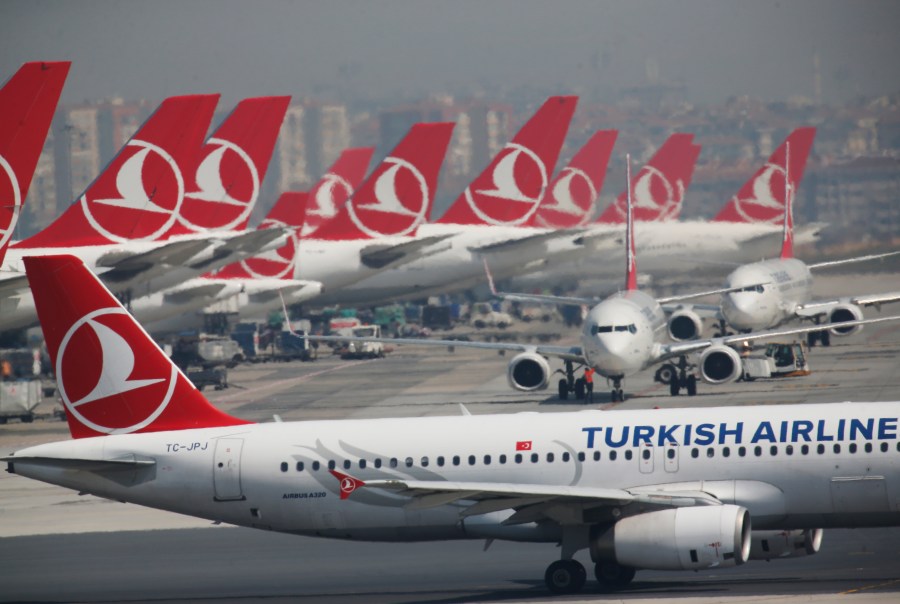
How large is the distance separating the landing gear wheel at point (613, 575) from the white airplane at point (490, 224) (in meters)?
75.8

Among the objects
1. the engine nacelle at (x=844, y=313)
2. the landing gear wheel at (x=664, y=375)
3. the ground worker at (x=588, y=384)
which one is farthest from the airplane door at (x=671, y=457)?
the engine nacelle at (x=844, y=313)

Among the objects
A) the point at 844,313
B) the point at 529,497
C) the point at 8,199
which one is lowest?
the point at 844,313

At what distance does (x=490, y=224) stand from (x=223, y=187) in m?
34.6

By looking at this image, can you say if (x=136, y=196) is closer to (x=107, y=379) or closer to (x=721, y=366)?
(x=721, y=366)

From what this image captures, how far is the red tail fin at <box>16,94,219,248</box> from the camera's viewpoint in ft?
238

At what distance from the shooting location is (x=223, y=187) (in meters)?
84.2

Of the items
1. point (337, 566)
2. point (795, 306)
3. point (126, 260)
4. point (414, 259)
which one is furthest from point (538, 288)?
point (337, 566)

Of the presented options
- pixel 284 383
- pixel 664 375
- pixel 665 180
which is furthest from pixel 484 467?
pixel 665 180

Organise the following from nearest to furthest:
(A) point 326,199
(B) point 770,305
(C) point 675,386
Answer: (C) point 675,386, (B) point 770,305, (A) point 326,199

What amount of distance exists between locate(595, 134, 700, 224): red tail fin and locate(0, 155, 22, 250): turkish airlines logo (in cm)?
12386

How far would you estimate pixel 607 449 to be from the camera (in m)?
31.4

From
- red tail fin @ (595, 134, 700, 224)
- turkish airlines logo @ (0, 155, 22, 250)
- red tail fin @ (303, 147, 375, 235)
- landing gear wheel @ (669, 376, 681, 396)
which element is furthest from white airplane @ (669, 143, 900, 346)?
red tail fin @ (595, 134, 700, 224)

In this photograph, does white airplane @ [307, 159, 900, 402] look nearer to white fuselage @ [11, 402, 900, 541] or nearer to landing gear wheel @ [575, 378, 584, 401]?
landing gear wheel @ [575, 378, 584, 401]

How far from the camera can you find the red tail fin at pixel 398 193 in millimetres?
106062
